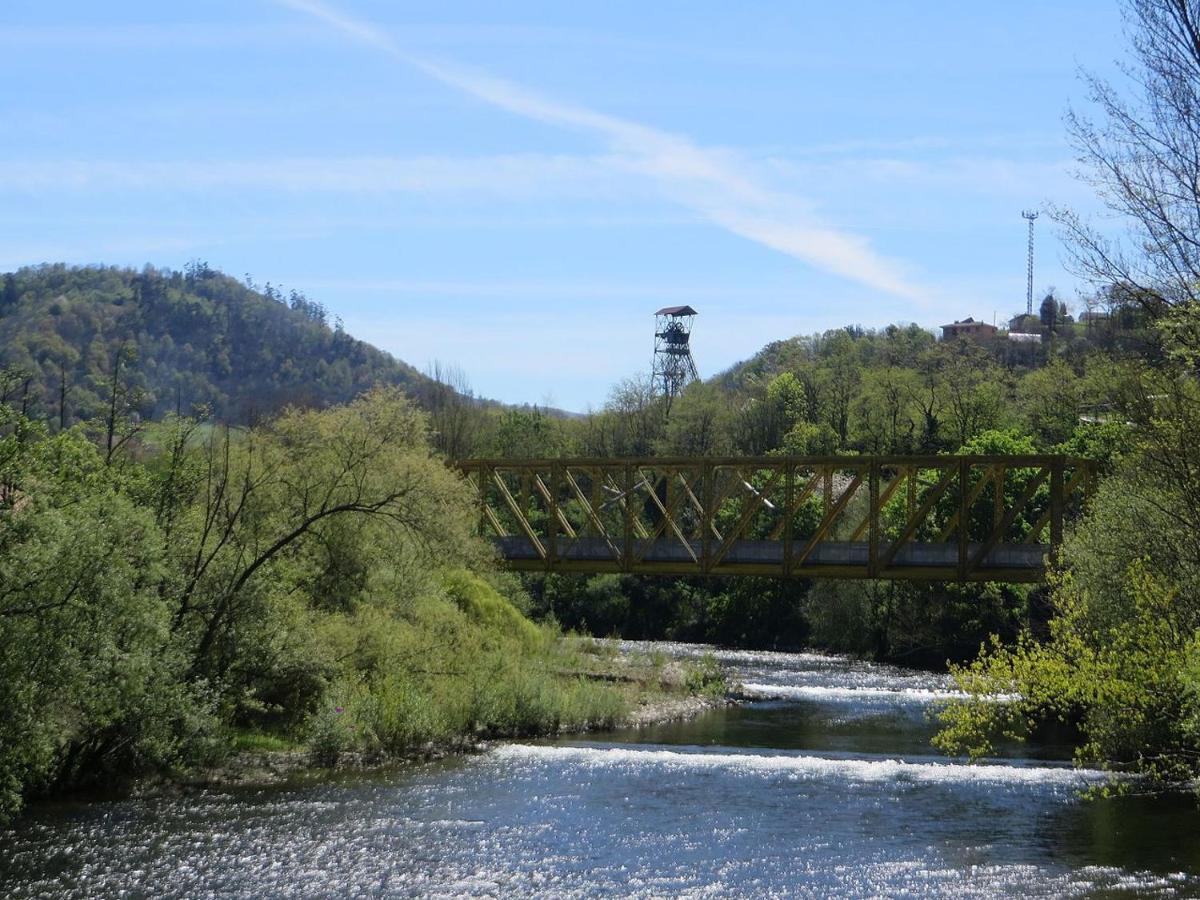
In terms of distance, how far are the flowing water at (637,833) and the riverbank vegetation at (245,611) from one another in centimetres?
167

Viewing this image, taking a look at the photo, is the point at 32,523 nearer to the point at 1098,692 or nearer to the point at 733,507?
the point at 1098,692

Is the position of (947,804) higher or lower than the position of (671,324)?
lower

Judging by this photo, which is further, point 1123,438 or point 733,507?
point 733,507

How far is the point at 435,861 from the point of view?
2117 cm

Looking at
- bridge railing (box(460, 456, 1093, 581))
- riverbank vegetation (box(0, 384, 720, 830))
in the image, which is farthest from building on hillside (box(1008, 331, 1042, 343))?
riverbank vegetation (box(0, 384, 720, 830))

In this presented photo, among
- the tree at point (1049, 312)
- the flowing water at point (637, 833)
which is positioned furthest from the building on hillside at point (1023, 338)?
the flowing water at point (637, 833)

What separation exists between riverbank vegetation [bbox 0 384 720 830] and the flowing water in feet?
5.47

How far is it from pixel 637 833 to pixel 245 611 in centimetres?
1039

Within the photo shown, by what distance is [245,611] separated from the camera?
2906cm

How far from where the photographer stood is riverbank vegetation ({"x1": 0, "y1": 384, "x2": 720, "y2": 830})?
22.0 metres

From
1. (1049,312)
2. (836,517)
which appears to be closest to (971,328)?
(1049,312)

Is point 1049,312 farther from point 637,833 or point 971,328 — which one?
point 637,833

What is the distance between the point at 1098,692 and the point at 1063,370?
58.6 metres

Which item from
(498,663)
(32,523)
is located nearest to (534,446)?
(498,663)
